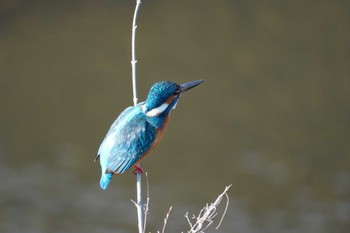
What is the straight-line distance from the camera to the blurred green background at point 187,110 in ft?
19.2

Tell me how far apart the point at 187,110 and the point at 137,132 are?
3076 millimetres

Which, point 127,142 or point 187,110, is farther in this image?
point 187,110

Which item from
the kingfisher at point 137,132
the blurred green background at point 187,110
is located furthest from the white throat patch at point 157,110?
the blurred green background at point 187,110

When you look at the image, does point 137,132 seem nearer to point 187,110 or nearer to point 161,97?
point 161,97

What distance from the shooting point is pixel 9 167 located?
602 centimetres

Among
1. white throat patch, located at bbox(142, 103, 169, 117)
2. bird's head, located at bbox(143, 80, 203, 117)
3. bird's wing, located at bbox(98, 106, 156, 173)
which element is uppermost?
bird's head, located at bbox(143, 80, 203, 117)

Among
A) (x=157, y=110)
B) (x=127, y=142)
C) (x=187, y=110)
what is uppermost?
(x=157, y=110)

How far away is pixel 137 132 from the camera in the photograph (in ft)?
11.1

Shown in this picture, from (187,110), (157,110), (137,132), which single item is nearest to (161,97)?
(157,110)

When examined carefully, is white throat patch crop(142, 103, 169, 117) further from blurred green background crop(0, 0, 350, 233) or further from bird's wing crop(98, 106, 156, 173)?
blurred green background crop(0, 0, 350, 233)

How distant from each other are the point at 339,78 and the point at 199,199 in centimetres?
174

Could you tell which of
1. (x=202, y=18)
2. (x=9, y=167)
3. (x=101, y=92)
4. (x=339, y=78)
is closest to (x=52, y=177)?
(x=9, y=167)

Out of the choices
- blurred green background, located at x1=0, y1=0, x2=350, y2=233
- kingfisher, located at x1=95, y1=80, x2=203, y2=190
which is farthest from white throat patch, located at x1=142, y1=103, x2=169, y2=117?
blurred green background, located at x1=0, y1=0, x2=350, y2=233

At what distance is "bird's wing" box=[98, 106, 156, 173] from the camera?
3.31 metres
